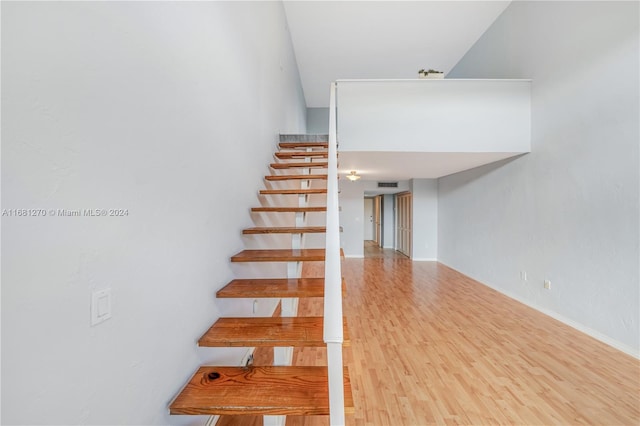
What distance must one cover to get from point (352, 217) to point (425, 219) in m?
2.08

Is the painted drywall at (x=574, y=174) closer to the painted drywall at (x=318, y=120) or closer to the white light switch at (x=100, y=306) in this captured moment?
the white light switch at (x=100, y=306)

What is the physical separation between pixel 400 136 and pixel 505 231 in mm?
2408

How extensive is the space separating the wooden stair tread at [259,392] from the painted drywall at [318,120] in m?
8.41

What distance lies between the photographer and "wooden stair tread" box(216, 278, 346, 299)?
1.75m

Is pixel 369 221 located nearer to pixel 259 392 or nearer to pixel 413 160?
pixel 413 160

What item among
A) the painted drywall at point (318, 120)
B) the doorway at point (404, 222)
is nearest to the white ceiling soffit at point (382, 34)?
the painted drywall at point (318, 120)

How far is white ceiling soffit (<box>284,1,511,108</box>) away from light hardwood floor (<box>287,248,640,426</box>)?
4.71m

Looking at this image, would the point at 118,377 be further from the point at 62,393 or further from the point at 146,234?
the point at 146,234

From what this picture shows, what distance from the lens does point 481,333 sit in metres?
3.10

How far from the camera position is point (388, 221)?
10.5 m

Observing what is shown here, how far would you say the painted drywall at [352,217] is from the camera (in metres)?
8.30

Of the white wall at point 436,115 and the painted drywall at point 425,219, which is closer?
the white wall at point 436,115

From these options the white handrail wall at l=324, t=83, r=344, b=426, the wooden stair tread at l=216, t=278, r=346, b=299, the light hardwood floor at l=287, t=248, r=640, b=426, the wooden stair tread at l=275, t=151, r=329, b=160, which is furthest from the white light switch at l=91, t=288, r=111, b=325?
the wooden stair tread at l=275, t=151, r=329, b=160

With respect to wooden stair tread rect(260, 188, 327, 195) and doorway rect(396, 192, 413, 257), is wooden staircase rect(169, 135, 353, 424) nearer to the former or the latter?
wooden stair tread rect(260, 188, 327, 195)
